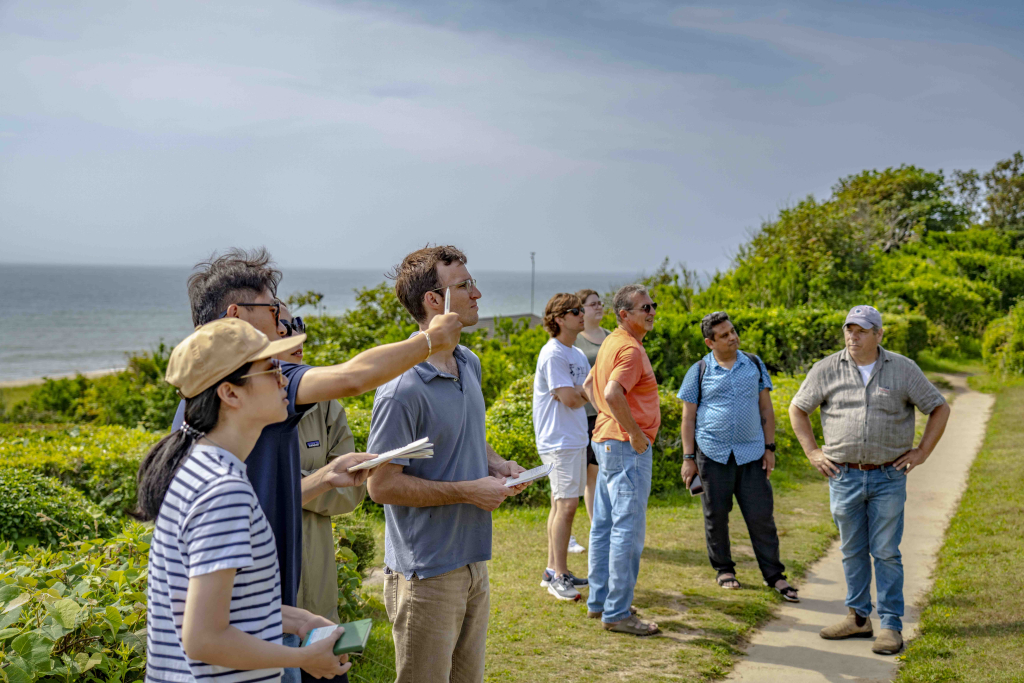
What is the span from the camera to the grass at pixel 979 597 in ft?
14.3

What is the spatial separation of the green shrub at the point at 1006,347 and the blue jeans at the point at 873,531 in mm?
13837

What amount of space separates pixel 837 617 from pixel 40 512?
5454 mm

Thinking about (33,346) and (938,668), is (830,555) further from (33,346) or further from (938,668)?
(33,346)

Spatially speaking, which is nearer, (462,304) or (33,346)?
(462,304)

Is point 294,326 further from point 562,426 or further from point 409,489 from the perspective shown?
point 562,426

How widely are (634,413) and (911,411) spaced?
1.72 meters

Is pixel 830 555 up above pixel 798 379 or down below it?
below

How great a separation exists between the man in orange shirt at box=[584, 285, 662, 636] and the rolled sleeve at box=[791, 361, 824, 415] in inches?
37.6

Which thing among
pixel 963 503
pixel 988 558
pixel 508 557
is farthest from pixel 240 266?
pixel 963 503

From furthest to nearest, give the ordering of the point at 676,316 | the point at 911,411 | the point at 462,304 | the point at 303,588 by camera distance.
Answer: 1. the point at 676,316
2. the point at 911,411
3. the point at 462,304
4. the point at 303,588

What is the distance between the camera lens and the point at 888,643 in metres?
4.69

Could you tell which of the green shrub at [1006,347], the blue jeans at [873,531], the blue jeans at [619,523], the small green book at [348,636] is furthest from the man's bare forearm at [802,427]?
the green shrub at [1006,347]

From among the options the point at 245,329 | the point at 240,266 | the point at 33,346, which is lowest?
the point at 33,346

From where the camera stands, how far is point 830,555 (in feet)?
21.8
